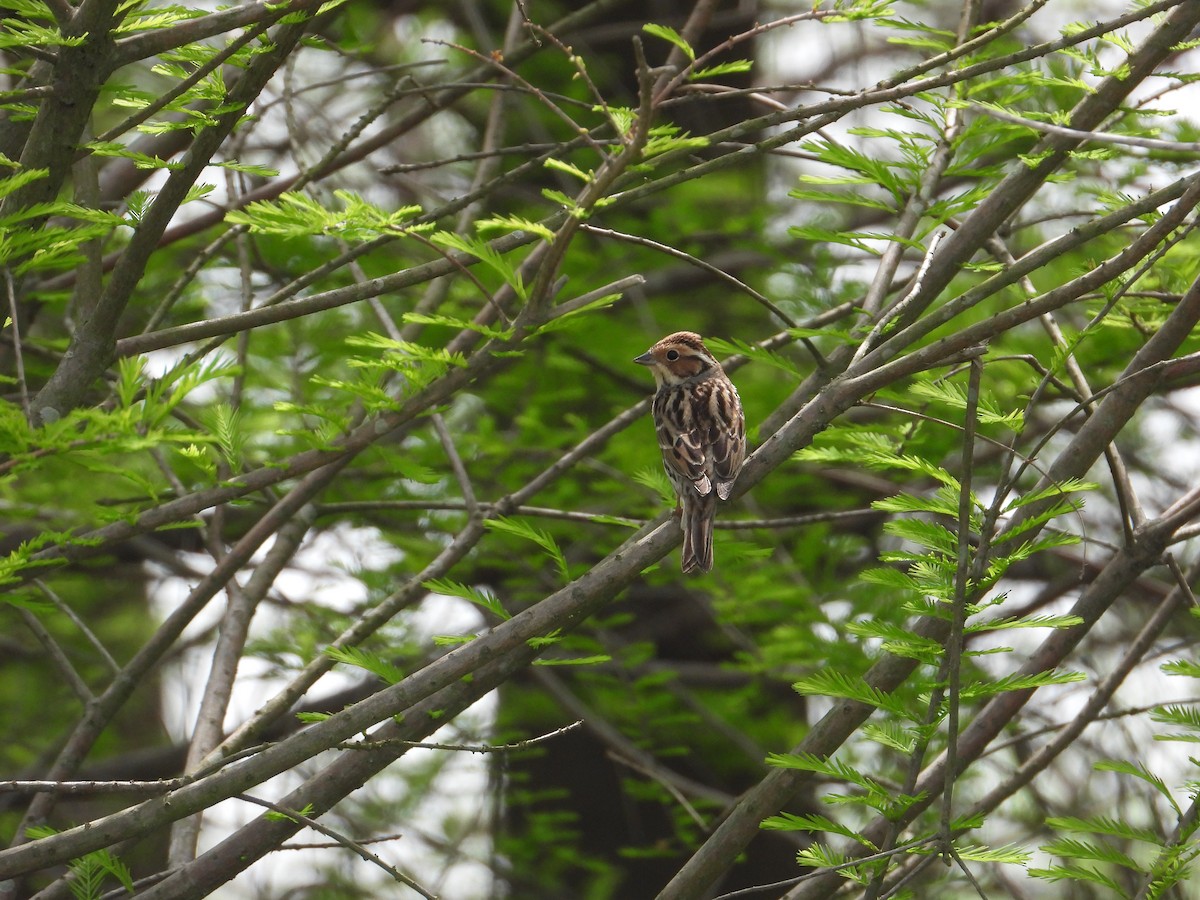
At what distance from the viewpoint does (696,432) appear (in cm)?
563

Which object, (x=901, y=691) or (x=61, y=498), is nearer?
(x=901, y=691)

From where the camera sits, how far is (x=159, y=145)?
5.55m

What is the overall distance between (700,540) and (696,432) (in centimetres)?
93

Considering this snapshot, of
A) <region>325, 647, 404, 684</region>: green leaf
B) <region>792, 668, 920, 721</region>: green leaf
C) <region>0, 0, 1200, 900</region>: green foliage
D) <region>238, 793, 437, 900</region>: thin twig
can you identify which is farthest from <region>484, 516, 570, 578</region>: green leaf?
<region>238, 793, 437, 900</region>: thin twig

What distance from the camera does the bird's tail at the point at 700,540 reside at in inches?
187

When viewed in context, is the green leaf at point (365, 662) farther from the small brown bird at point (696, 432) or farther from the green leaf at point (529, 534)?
the small brown bird at point (696, 432)

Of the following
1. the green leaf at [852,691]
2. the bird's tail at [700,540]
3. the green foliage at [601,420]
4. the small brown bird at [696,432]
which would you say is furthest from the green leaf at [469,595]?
the green leaf at [852,691]

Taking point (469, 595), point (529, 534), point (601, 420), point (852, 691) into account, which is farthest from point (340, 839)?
point (601, 420)

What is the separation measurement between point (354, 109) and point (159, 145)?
593 centimetres

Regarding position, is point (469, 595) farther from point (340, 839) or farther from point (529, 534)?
point (340, 839)

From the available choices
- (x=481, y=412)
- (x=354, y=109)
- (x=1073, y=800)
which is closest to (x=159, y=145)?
(x=481, y=412)

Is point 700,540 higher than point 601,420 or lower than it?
lower

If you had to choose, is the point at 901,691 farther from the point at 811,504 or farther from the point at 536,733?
the point at 536,733

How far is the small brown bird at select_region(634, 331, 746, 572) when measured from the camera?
4.83m
